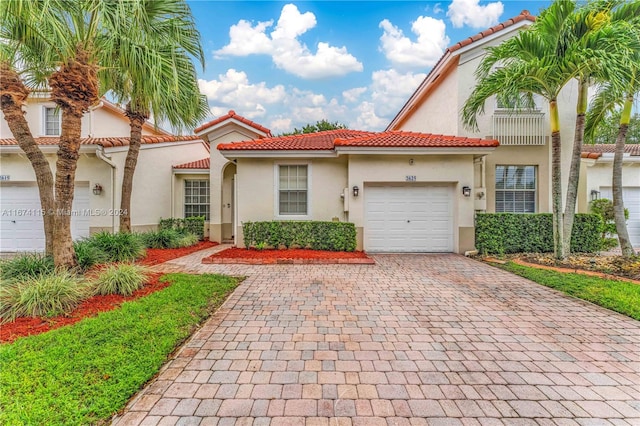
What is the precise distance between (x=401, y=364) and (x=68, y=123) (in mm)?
8076

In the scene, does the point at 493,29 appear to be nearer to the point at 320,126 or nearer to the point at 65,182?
the point at 65,182

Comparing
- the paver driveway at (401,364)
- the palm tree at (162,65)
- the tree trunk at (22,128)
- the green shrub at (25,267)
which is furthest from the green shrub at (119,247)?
the paver driveway at (401,364)

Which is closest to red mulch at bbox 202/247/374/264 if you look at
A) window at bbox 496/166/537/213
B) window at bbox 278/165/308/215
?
window at bbox 278/165/308/215

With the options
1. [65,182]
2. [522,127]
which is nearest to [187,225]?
[65,182]

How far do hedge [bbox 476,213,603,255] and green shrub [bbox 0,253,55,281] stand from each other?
12.5 m

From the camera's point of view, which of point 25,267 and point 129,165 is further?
point 129,165

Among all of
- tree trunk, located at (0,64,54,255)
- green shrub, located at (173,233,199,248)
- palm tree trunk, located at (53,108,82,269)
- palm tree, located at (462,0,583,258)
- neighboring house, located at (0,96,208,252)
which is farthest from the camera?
green shrub, located at (173,233,199,248)

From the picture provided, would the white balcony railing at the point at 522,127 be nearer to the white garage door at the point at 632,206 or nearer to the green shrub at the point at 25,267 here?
the white garage door at the point at 632,206

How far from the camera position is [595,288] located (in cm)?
593

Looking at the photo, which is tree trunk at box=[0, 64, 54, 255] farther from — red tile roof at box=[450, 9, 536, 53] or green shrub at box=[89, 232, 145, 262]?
red tile roof at box=[450, 9, 536, 53]

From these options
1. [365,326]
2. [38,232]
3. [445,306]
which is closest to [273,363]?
[365,326]

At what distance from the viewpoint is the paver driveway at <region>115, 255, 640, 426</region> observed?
8.31ft

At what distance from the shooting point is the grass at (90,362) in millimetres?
2443

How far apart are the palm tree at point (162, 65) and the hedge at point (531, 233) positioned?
404 inches
